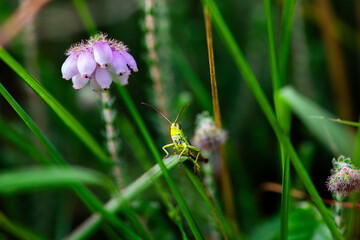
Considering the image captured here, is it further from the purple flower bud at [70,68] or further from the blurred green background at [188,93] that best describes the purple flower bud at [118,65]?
the blurred green background at [188,93]

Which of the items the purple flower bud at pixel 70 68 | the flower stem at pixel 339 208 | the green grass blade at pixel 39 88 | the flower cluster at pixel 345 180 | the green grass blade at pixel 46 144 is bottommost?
the flower stem at pixel 339 208

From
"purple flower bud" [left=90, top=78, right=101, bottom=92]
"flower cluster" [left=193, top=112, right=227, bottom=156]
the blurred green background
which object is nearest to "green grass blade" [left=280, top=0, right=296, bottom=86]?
"flower cluster" [left=193, top=112, right=227, bottom=156]

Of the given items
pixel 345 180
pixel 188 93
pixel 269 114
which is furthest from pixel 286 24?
pixel 188 93

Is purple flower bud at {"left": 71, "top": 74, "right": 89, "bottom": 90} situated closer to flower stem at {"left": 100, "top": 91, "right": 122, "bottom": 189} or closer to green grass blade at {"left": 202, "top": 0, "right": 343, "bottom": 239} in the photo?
flower stem at {"left": 100, "top": 91, "right": 122, "bottom": 189}

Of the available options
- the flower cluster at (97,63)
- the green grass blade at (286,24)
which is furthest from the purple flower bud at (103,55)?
the green grass blade at (286,24)

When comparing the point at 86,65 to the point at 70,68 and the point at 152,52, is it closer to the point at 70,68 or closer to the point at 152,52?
the point at 70,68
